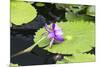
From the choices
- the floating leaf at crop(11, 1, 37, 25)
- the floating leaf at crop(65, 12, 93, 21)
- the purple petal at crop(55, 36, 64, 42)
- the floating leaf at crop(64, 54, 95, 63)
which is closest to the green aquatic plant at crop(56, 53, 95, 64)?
the floating leaf at crop(64, 54, 95, 63)

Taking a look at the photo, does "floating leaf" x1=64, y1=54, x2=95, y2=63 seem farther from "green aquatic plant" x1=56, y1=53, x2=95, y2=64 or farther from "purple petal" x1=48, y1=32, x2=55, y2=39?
"purple petal" x1=48, y1=32, x2=55, y2=39

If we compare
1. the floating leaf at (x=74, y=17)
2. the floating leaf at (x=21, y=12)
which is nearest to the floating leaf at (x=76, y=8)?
the floating leaf at (x=74, y=17)

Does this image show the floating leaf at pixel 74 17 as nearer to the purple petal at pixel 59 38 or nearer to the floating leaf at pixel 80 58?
the purple petal at pixel 59 38

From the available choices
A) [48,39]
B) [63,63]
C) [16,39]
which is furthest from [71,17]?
[16,39]

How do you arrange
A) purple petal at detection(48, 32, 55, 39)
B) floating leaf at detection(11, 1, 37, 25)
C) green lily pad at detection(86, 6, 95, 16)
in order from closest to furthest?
floating leaf at detection(11, 1, 37, 25) < purple petal at detection(48, 32, 55, 39) < green lily pad at detection(86, 6, 95, 16)

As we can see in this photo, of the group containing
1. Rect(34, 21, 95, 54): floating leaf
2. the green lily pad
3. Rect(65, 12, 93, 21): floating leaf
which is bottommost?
Rect(34, 21, 95, 54): floating leaf

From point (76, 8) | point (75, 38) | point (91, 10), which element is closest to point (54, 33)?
point (75, 38)

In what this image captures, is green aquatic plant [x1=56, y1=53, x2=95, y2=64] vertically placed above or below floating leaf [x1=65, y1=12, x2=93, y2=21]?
below
